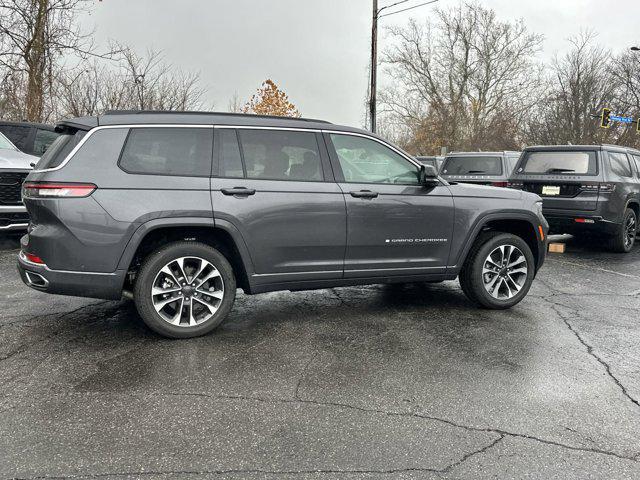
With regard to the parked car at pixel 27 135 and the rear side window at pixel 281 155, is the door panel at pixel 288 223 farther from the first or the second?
the parked car at pixel 27 135

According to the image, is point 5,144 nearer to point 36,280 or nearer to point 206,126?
point 36,280

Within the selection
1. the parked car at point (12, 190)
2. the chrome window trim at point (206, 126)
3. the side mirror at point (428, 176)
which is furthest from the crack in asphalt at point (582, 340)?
the parked car at point (12, 190)

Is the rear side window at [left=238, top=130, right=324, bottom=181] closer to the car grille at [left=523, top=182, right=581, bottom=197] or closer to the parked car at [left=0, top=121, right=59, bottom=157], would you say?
the car grille at [left=523, top=182, right=581, bottom=197]

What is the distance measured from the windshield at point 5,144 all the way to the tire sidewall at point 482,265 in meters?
7.50

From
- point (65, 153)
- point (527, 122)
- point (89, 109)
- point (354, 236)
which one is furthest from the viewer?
point (527, 122)

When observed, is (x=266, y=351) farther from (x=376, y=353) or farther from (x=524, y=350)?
(x=524, y=350)

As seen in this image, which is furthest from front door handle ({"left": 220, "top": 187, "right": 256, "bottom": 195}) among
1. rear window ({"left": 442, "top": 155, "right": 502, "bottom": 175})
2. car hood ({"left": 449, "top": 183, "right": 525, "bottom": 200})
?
rear window ({"left": 442, "top": 155, "right": 502, "bottom": 175})

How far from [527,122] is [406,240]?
145ft

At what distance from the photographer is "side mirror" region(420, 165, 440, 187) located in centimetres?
491

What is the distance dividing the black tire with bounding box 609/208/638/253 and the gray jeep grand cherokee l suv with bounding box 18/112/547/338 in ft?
17.2

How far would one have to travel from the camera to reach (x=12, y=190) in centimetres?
812

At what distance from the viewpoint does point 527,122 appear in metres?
44.7

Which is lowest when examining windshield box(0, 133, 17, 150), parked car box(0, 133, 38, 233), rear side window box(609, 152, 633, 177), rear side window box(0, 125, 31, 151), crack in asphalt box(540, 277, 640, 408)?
crack in asphalt box(540, 277, 640, 408)

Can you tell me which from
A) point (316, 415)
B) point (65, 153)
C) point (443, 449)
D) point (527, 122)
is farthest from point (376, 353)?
point (527, 122)
